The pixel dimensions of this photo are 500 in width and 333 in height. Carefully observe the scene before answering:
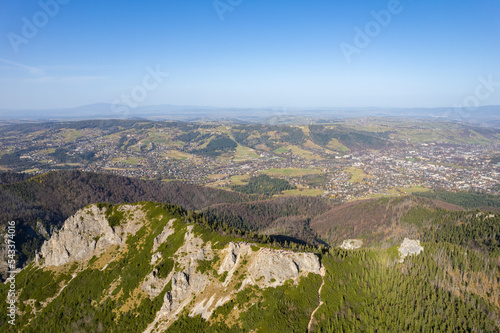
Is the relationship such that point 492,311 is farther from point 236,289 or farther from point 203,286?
point 203,286

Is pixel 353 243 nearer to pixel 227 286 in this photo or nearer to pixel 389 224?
pixel 389 224

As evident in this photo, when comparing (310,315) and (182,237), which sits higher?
(182,237)

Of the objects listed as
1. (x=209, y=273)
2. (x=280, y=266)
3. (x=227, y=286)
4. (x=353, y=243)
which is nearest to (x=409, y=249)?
(x=280, y=266)

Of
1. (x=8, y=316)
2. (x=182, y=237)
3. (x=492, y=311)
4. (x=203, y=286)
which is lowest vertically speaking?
(x=8, y=316)

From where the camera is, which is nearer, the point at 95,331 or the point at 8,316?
the point at 95,331

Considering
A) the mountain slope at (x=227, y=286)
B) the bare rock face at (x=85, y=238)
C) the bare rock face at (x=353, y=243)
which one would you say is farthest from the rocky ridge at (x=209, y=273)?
the bare rock face at (x=353, y=243)

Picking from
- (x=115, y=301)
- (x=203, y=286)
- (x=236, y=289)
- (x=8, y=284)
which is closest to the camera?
(x=236, y=289)

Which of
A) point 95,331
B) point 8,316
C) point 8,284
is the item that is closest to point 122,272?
point 95,331

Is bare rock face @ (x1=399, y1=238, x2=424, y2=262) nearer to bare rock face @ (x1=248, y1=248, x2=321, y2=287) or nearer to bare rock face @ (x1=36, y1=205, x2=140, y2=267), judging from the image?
bare rock face @ (x1=248, y1=248, x2=321, y2=287)
